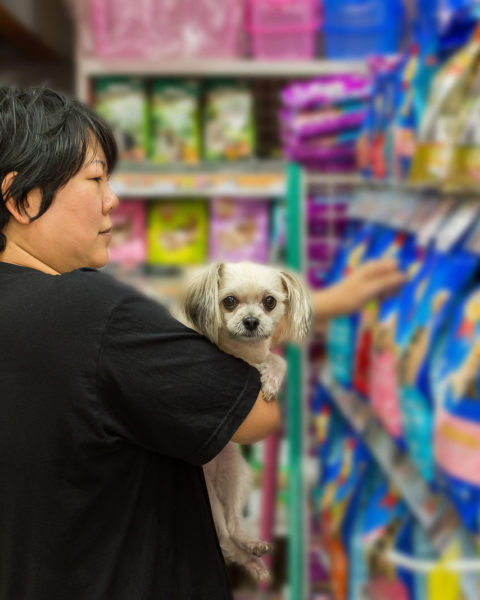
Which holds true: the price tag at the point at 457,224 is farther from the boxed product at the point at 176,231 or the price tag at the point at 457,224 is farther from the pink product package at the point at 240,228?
the boxed product at the point at 176,231

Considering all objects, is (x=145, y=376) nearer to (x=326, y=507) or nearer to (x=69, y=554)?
(x=69, y=554)

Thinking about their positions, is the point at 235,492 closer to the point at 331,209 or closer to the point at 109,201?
the point at 109,201

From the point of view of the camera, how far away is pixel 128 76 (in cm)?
323

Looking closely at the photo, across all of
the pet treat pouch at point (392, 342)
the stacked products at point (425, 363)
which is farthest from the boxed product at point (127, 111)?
the pet treat pouch at point (392, 342)

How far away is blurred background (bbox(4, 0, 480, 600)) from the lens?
1.55 m

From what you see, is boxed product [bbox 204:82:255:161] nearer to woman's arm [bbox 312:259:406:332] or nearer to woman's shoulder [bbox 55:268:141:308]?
woman's arm [bbox 312:259:406:332]

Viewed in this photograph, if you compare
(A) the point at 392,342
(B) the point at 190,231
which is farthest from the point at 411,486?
(B) the point at 190,231

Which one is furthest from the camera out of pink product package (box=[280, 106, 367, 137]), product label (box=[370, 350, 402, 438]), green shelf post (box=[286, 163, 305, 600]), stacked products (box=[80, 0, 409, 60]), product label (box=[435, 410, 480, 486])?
stacked products (box=[80, 0, 409, 60])

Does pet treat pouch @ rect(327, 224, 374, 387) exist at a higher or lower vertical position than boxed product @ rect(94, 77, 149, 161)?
lower

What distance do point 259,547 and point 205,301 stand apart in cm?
28

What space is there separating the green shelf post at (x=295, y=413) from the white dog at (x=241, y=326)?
135cm

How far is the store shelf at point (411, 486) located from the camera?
159 cm

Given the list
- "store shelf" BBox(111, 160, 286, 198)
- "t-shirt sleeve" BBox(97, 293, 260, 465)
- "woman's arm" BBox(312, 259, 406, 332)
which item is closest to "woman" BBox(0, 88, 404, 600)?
"t-shirt sleeve" BBox(97, 293, 260, 465)

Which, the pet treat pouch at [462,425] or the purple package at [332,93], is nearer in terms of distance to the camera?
the pet treat pouch at [462,425]
